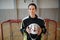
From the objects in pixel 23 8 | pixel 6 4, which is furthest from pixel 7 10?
pixel 23 8

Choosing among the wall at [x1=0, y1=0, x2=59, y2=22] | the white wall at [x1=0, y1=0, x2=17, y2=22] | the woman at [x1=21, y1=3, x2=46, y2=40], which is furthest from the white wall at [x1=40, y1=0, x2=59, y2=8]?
the woman at [x1=21, y1=3, x2=46, y2=40]

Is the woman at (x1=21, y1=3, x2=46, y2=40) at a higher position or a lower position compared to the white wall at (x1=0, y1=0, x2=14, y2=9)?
lower

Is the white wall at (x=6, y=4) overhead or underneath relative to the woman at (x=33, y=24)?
overhead

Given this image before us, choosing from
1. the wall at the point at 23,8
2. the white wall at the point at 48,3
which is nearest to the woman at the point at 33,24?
the wall at the point at 23,8

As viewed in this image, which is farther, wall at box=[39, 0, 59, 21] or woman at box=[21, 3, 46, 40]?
wall at box=[39, 0, 59, 21]

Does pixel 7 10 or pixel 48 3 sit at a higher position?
pixel 48 3

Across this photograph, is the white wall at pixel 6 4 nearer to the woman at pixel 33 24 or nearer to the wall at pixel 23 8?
the wall at pixel 23 8

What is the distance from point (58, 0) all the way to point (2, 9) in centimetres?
372

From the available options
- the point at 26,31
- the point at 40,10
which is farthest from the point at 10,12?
the point at 26,31

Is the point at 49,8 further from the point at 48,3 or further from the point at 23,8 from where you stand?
the point at 23,8

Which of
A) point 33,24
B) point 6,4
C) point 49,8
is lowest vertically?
point 33,24

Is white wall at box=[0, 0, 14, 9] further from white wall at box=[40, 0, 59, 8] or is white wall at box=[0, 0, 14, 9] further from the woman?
the woman

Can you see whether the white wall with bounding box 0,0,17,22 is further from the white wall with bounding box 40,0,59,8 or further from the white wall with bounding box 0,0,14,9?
the white wall with bounding box 40,0,59,8

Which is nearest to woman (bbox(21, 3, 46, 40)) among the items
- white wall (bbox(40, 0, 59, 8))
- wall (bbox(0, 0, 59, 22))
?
wall (bbox(0, 0, 59, 22))
